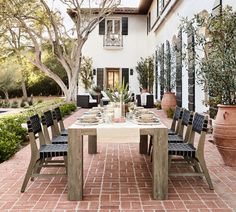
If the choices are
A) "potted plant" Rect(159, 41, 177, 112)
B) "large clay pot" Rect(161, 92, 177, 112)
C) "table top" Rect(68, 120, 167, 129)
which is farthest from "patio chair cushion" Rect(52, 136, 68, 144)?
"large clay pot" Rect(161, 92, 177, 112)

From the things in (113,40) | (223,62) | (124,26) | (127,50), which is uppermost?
(124,26)

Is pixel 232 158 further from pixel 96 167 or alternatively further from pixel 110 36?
pixel 110 36

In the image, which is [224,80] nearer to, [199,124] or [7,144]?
[199,124]

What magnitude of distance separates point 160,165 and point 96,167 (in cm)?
156

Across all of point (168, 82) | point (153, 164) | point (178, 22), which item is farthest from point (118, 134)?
point (168, 82)

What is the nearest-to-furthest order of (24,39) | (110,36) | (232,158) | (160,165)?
(160,165) < (232,158) < (24,39) < (110,36)

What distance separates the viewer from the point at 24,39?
16.3m

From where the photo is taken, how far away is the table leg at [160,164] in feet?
10.9

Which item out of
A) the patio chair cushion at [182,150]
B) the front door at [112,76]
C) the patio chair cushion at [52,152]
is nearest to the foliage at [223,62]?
the patio chair cushion at [182,150]

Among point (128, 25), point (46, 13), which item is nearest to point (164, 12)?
point (46, 13)

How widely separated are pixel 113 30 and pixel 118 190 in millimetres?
17122

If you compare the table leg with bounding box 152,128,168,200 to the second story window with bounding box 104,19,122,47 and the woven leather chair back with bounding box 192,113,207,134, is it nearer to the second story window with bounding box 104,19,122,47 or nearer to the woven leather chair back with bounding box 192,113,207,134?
the woven leather chair back with bounding box 192,113,207,134

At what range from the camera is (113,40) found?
19688 millimetres

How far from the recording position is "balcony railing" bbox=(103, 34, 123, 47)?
64.2ft
